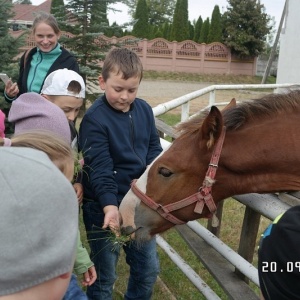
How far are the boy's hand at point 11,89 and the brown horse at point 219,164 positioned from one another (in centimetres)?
152

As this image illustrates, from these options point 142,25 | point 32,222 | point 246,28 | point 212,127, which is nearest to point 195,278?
point 212,127

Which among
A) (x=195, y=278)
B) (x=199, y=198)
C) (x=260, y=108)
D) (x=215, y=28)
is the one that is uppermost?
(x=260, y=108)

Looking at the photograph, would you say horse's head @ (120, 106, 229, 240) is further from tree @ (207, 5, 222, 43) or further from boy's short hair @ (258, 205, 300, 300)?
tree @ (207, 5, 222, 43)

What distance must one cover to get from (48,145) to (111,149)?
915 millimetres

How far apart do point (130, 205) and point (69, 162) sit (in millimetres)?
736

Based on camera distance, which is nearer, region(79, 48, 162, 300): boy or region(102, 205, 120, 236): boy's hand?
region(102, 205, 120, 236): boy's hand

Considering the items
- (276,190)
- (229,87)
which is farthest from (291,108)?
(229,87)

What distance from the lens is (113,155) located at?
233cm

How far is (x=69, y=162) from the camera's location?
4.96ft

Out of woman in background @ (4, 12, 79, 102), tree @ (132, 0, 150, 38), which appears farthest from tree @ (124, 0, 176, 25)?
woman in background @ (4, 12, 79, 102)

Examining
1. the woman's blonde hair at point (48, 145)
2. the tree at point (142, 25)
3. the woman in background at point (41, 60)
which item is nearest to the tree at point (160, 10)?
the tree at point (142, 25)

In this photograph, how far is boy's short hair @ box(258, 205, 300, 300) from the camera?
36.5 inches

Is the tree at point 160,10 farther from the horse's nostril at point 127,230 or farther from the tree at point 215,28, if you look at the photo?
the horse's nostril at point 127,230

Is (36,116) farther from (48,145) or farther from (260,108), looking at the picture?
(260,108)
